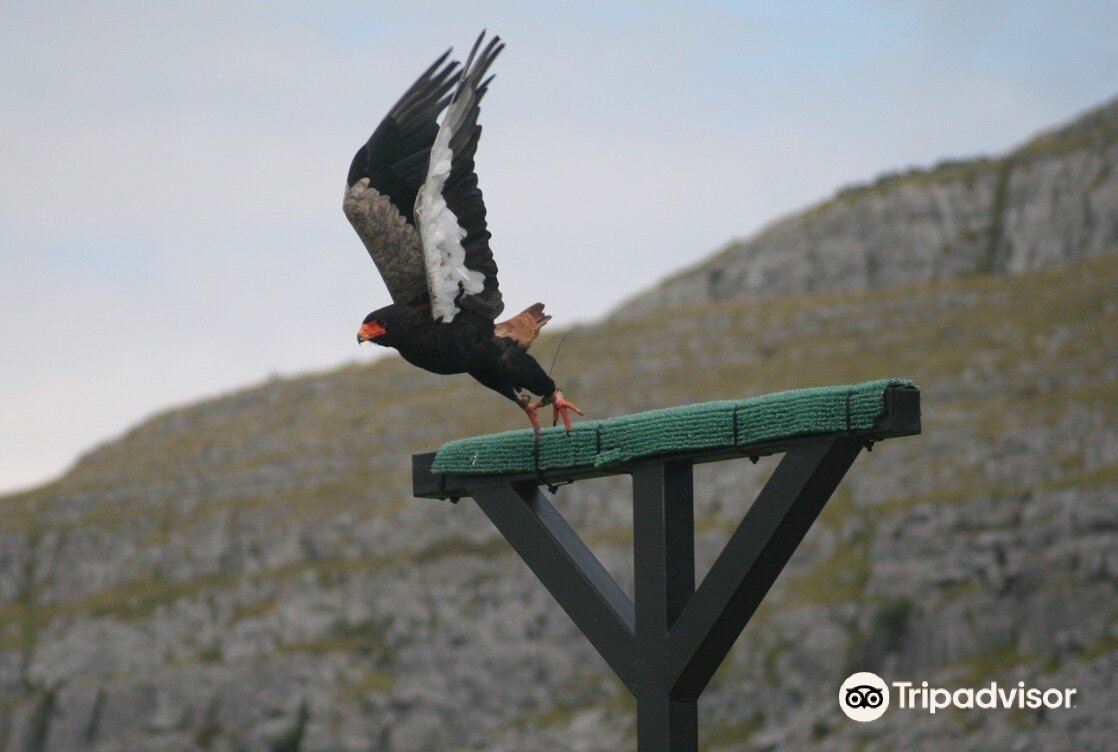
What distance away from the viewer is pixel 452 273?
7730mm

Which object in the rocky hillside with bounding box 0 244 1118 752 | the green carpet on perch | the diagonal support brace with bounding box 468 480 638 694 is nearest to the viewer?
the green carpet on perch

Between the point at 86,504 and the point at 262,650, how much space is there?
57.4 ft

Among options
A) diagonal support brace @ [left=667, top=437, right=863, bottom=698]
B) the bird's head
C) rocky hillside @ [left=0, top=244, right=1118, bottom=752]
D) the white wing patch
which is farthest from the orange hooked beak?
rocky hillside @ [left=0, top=244, right=1118, bottom=752]

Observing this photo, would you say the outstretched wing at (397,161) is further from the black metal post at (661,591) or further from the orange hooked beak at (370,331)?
the black metal post at (661,591)

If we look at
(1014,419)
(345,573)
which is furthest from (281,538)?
(1014,419)

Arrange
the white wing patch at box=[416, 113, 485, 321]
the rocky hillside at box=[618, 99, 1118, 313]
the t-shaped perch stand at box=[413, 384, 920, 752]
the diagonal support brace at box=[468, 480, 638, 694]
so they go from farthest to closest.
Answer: the rocky hillside at box=[618, 99, 1118, 313]
the white wing patch at box=[416, 113, 485, 321]
the diagonal support brace at box=[468, 480, 638, 694]
the t-shaped perch stand at box=[413, 384, 920, 752]

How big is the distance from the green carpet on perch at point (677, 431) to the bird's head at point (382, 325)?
2.22ft

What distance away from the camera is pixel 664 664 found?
6684 mm

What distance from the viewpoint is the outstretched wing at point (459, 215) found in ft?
25.1

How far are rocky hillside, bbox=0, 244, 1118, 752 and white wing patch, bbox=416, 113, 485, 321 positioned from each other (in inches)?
1614

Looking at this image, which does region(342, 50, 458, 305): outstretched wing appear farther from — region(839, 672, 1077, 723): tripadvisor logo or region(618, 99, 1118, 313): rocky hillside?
region(618, 99, 1118, 313): rocky hillside

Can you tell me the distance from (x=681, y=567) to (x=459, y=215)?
7.19 ft

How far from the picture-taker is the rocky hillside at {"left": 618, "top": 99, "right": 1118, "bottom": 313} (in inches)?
3809

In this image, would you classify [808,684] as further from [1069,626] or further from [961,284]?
[961,284]
